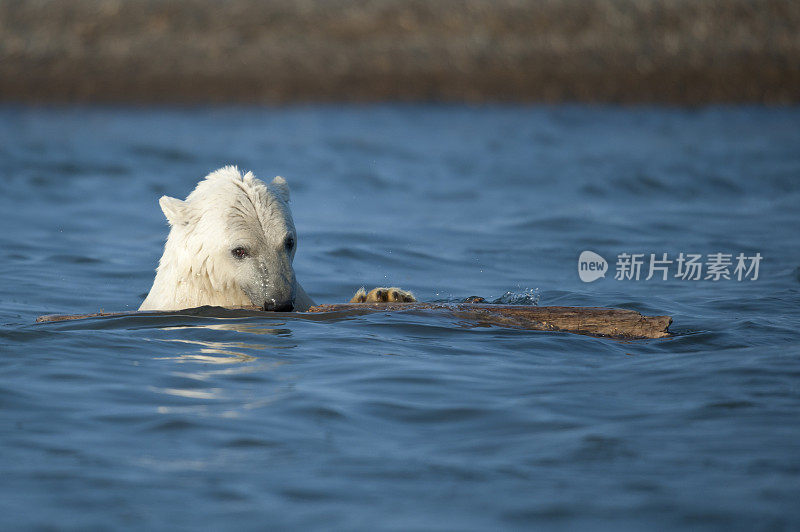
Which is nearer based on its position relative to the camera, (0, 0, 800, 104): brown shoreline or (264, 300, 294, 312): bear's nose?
(264, 300, 294, 312): bear's nose

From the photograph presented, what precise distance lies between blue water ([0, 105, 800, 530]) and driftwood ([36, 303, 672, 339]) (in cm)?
9

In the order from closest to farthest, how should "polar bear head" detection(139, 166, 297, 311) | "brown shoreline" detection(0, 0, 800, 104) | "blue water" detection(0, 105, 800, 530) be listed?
1. "blue water" detection(0, 105, 800, 530)
2. "polar bear head" detection(139, 166, 297, 311)
3. "brown shoreline" detection(0, 0, 800, 104)

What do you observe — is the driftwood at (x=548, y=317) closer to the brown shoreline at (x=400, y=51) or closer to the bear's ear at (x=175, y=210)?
the bear's ear at (x=175, y=210)

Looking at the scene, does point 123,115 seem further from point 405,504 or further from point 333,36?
point 405,504

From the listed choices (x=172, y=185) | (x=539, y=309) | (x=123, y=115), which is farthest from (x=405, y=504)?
(x=123, y=115)

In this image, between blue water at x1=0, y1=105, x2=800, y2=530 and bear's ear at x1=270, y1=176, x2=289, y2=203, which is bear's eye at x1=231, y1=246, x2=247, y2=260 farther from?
bear's ear at x1=270, y1=176, x2=289, y2=203

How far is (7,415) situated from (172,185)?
14245 millimetres

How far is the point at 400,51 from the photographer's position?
33.4 meters

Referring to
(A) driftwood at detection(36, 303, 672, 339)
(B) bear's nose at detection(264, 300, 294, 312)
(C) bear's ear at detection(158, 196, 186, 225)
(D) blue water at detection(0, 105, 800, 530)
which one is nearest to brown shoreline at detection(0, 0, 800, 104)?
(D) blue water at detection(0, 105, 800, 530)

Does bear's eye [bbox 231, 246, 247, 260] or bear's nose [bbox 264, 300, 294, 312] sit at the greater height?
bear's eye [bbox 231, 246, 247, 260]

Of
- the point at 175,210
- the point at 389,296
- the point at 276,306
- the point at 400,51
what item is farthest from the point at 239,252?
the point at 400,51

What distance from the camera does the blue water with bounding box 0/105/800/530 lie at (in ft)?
15.6

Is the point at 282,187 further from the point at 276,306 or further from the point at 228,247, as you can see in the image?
the point at 276,306

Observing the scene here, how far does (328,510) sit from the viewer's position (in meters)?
4.68
